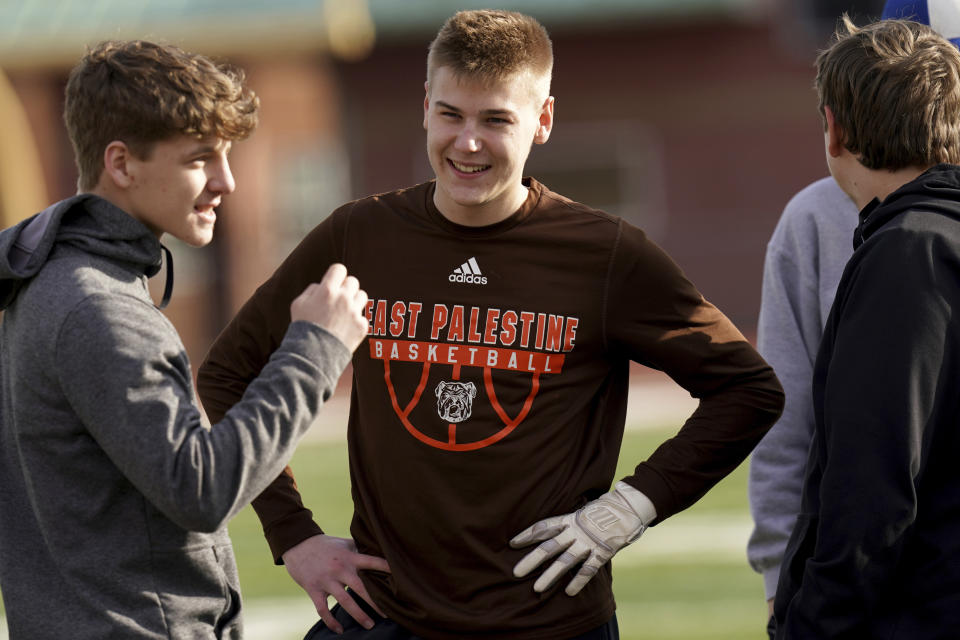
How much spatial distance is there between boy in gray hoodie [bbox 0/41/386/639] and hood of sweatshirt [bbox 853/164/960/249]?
40.0 inches

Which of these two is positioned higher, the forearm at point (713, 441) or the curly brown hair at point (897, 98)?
the curly brown hair at point (897, 98)

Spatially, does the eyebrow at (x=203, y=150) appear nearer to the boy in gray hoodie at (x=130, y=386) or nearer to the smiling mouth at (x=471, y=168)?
the boy in gray hoodie at (x=130, y=386)

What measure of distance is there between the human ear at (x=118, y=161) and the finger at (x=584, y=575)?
129cm

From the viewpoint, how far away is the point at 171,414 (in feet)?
7.95

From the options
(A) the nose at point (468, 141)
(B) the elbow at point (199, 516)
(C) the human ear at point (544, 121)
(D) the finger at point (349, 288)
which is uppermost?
(C) the human ear at point (544, 121)

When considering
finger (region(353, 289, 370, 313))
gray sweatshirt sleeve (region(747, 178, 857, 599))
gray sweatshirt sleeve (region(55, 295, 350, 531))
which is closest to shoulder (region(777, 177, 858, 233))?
gray sweatshirt sleeve (region(747, 178, 857, 599))

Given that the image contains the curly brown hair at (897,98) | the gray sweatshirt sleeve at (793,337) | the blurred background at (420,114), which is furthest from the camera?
the blurred background at (420,114)

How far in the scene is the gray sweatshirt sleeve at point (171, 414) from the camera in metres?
2.40

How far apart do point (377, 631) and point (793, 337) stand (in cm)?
135

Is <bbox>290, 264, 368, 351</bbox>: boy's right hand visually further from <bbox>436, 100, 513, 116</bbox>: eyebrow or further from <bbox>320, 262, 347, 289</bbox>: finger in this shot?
<bbox>436, 100, 513, 116</bbox>: eyebrow

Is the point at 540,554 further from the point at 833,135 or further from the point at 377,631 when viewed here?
the point at 833,135

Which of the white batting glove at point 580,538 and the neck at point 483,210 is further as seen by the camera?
the neck at point 483,210

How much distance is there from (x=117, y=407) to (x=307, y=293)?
42cm

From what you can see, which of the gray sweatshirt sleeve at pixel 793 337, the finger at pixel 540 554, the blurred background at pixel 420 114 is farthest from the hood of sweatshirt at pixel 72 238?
the blurred background at pixel 420 114
